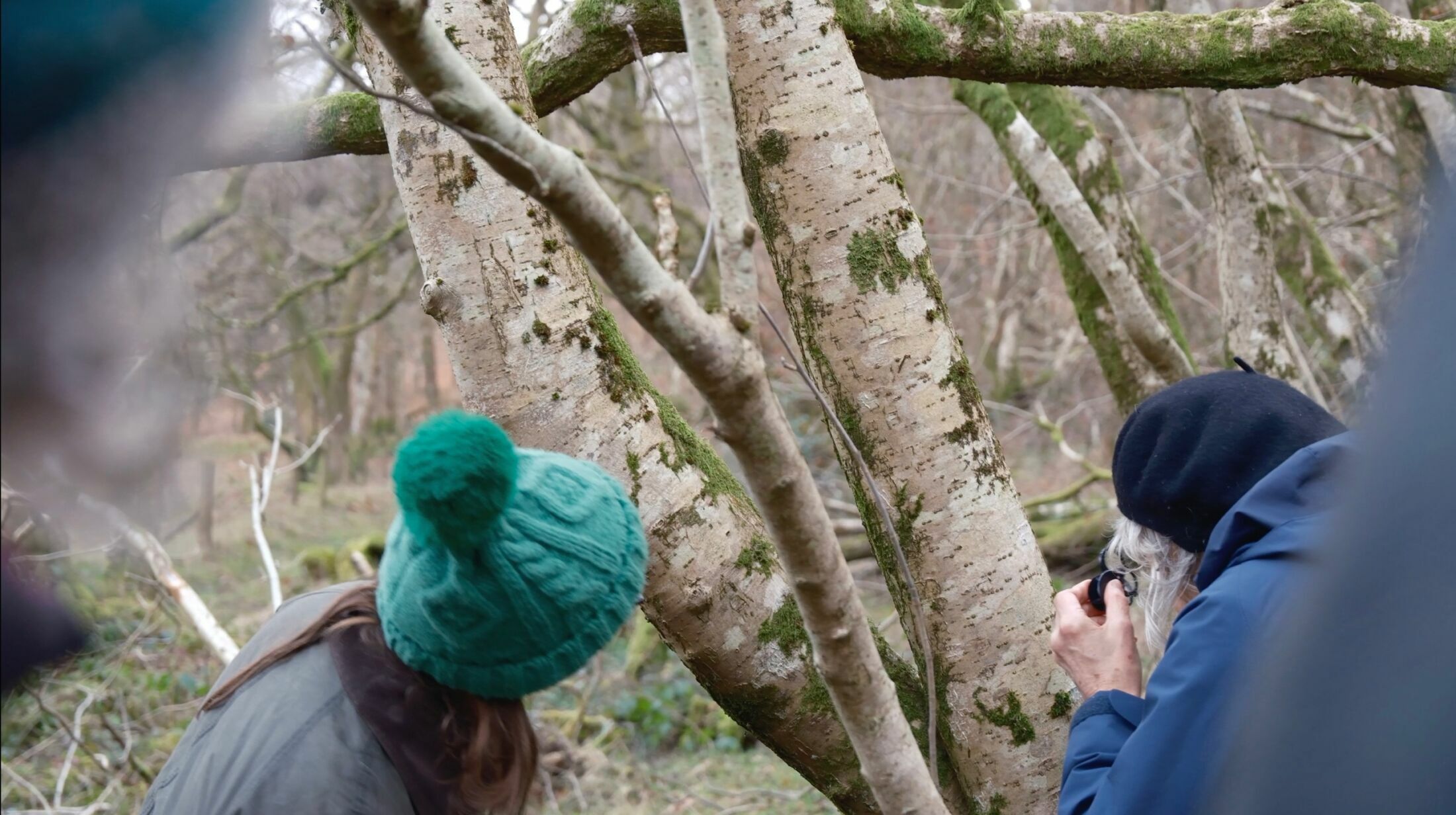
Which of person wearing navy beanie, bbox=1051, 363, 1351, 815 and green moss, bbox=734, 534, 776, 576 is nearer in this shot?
person wearing navy beanie, bbox=1051, 363, 1351, 815

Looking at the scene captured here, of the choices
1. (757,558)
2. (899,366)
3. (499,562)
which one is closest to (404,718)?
(499,562)

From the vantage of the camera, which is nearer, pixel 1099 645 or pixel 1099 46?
pixel 1099 645

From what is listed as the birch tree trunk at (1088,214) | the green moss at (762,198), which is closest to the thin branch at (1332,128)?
the birch tree trunk at (1088,214)

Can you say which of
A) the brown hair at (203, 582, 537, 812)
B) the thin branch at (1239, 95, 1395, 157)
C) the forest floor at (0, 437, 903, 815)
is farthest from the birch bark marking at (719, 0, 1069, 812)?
the thin branch at (1239, 95, 1395, 157)

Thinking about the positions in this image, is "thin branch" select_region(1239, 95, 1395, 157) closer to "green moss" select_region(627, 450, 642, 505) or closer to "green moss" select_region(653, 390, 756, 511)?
"green moss" select_region(653, 390, 756, 511)

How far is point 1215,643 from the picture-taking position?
1.40 metres

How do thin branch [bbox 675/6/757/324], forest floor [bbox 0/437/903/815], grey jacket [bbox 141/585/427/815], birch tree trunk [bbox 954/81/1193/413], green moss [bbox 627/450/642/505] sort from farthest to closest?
forest floor [bbox 0/437/903/815] < birch tree trunk [bbox 954/81/1193/413] < green moss [bbox 627/450/642/505] < grey jacket [bbox 141/585/427/815] < thin branch [bbox 675/6/757/324]

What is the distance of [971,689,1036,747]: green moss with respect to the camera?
184 centimetres

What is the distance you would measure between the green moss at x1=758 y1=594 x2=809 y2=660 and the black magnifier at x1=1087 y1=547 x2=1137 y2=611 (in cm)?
51

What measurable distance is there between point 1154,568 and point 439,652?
121 cm

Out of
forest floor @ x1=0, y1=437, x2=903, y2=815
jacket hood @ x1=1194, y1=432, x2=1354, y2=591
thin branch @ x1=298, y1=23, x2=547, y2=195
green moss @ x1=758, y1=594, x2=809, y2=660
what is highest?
thin branch @ x1=298, y1=23, x2=547, y2=195

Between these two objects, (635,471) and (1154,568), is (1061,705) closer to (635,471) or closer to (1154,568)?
(1154,568)

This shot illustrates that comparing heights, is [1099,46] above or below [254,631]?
above

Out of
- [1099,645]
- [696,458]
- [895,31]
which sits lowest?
[1099,645]
